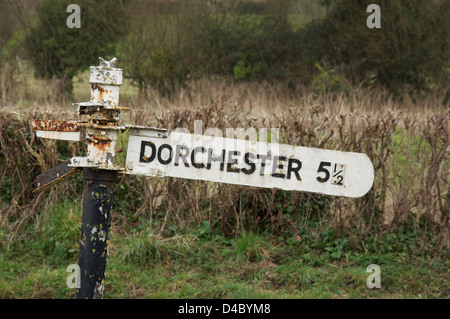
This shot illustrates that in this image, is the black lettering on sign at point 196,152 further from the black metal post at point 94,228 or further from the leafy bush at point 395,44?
the leafy bush at point 395,44

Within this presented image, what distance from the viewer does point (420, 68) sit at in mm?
14195

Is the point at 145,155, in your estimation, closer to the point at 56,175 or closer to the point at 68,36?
the point at 56,175

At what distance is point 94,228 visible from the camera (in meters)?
2.20

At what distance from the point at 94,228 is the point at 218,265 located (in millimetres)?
2626

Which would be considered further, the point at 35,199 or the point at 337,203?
the point at 35,199

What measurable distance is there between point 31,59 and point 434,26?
11.3 m

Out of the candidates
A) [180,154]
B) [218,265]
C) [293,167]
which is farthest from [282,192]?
[180,154]

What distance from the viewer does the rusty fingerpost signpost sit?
2.19 m

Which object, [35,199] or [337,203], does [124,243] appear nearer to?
[35,199]

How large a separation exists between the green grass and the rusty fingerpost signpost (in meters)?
2.05

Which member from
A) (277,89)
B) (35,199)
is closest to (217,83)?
(277,89)

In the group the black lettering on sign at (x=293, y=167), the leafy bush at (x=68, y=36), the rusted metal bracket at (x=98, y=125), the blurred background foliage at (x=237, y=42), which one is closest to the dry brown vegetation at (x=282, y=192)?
the black lettering on sign at (x=293, y=167)

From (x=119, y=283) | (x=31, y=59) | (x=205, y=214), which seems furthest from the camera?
(x=31, y=59)

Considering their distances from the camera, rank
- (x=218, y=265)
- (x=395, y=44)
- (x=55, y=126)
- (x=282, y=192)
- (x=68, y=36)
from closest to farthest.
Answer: (x=55, y=126)
(x=218, y=265)
(x=282, y=192)
(x=395, y=44)
(x=68, y=36)
